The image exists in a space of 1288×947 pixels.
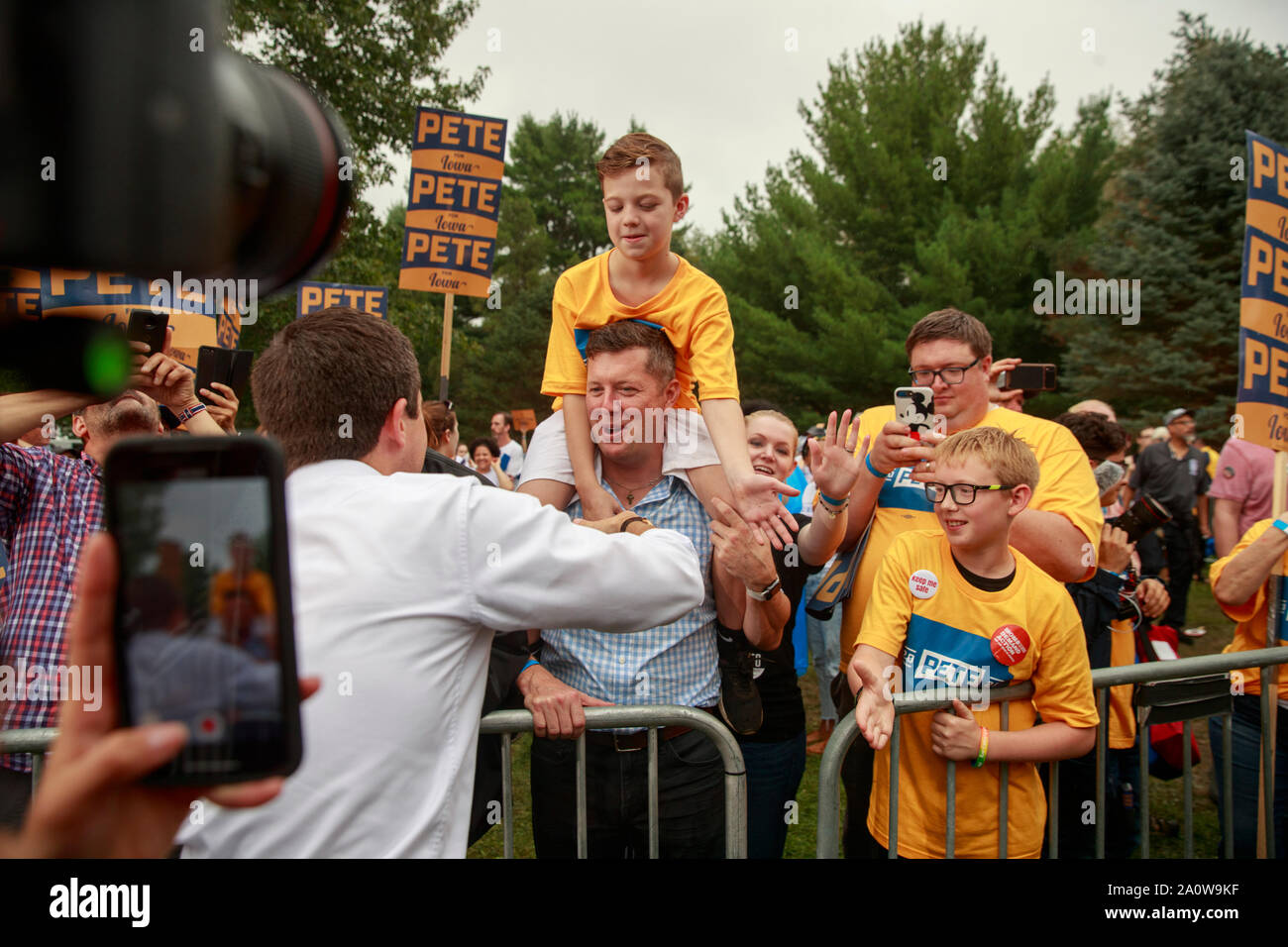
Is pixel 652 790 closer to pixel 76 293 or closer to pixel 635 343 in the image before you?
pixel 635 343

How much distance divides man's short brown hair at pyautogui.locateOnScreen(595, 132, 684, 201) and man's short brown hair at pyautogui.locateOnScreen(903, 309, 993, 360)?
2.98 feet

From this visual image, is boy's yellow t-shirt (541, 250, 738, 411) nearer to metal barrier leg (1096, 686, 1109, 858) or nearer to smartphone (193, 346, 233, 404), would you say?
smartphone (193, 346, 233, 404)

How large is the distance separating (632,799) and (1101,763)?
129 cm

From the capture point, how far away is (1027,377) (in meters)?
3.81

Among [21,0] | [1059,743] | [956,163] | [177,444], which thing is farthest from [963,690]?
[956,163]

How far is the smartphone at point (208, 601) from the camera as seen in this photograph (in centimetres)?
76

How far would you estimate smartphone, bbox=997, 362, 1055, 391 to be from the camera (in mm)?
3781

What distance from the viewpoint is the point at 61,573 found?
8.91 feet

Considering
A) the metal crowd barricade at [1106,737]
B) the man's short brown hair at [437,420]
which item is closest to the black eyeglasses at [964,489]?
the metal crowd barricade at [1106,737]

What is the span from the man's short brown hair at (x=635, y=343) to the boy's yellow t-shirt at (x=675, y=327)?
12cm

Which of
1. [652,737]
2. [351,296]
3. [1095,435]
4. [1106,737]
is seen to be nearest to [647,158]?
[652,737]

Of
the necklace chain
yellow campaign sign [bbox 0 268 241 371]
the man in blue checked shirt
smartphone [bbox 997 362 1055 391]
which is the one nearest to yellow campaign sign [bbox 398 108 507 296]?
smartphone [bbox 997 362 1055 391]

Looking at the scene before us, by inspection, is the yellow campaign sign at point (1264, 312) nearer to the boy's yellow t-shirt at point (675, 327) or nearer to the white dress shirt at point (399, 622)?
the boy's yellow t-shirt at point (675, 327)
